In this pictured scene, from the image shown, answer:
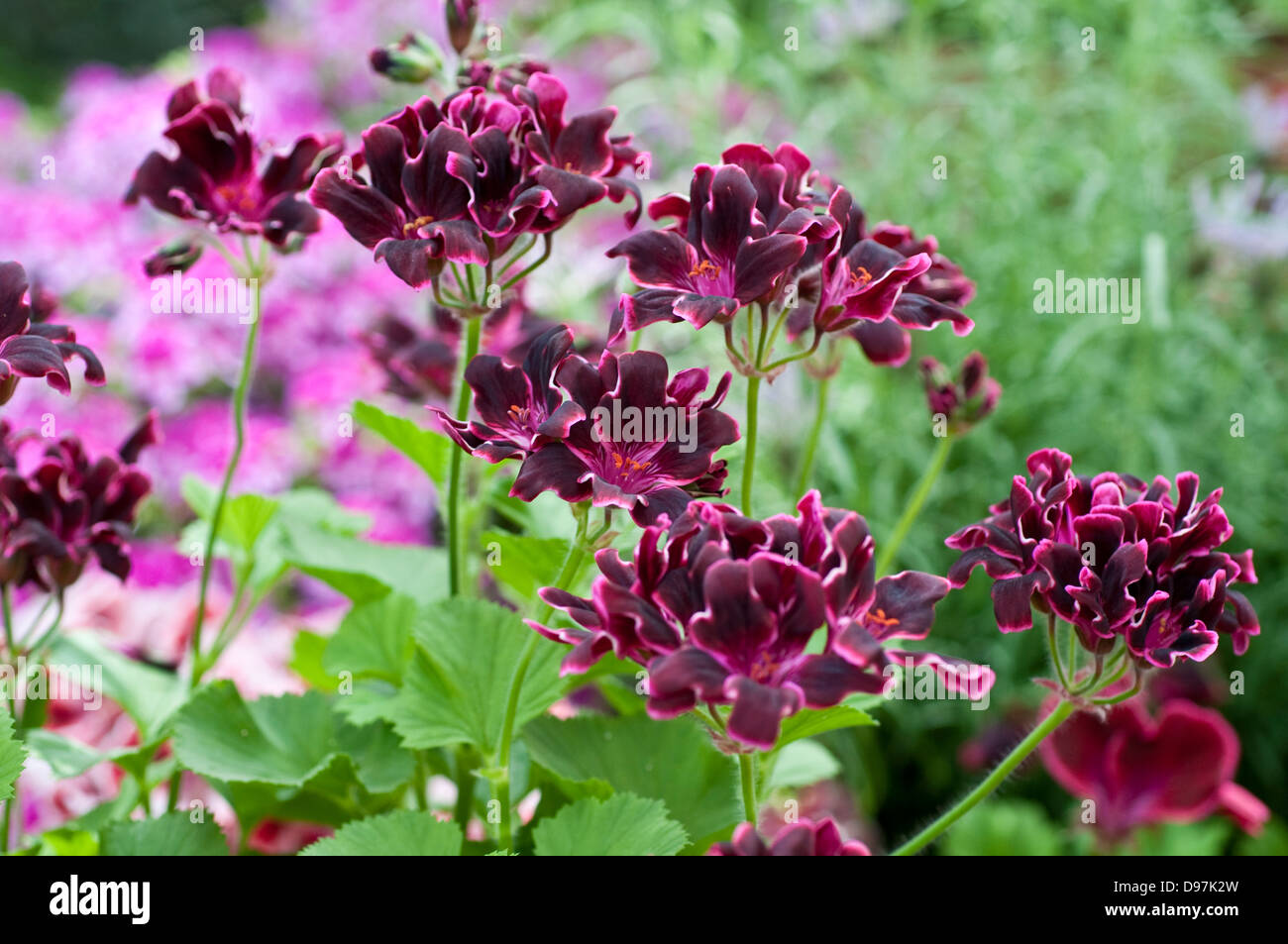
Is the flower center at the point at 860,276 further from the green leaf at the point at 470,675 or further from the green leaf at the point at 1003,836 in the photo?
the green leaf at the point at 1003,836

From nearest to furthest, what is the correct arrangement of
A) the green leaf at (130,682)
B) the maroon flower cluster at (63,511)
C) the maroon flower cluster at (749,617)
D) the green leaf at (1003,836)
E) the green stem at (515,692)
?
the maroon flower cluster at (749,617) < the green stem at (515,692) < the maroon flower cluster at (63,511) < the green leaf at (130,682) < the green leaf at (1003,836)

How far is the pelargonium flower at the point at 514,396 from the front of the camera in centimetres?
50

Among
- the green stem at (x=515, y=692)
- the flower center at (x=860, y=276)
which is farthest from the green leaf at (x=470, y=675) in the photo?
the flower center at (x=860, y=276)

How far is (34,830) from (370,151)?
0.57 meters

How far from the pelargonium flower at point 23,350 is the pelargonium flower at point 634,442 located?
20 cm

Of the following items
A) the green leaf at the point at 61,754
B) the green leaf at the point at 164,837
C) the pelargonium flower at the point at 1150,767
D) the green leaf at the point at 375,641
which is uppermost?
the green leaf at the point at 375,641

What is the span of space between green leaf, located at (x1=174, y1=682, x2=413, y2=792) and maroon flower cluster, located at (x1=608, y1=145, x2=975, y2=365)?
0.90 feet

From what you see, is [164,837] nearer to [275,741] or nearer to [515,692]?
[275,741]

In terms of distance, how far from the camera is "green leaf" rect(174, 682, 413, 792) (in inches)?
23.8

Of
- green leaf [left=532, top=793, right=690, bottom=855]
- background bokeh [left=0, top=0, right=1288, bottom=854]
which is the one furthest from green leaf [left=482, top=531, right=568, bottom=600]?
background bokeh [left=0, top=0, right=1288, bottom=854]

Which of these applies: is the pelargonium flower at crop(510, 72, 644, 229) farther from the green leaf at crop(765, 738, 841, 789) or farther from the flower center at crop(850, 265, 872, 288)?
the green leaf at crop(765, 738, 841, 789)

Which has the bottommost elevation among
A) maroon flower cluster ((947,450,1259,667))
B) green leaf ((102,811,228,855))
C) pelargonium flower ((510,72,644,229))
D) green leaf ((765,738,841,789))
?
green leaf ((102,811,228,855))

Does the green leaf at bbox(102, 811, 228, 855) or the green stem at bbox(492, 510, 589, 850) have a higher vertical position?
the green stem at bbox(492, 510, 589, 850)

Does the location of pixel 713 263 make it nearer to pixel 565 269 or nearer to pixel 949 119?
pixel 565 269
